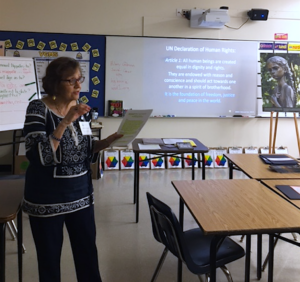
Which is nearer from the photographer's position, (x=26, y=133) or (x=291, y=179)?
(x=26, y=133)

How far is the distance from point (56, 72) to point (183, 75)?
428 centimetres

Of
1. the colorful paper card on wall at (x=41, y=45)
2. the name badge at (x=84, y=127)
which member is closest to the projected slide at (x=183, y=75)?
the colorful paper card on wall at (x=41, y=45)

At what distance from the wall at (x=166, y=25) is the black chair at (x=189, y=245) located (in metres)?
3.78

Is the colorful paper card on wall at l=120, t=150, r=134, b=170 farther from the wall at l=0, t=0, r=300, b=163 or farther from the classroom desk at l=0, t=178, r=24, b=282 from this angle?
the classroom desk at l=0, t=178, r=24, b=282

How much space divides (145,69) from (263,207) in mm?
4158

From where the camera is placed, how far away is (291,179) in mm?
2705

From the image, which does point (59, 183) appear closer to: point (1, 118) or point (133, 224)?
point (133, 224)

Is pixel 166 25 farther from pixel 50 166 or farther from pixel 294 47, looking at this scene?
pixel 50 166

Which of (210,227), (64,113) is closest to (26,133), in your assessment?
(64,113)

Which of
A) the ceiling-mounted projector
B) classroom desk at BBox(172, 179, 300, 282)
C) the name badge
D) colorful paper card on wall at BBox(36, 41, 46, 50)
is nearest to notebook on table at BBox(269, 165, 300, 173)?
classroom desk at BBox(172, 179, 300, 282)

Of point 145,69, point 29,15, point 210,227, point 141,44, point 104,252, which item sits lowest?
point 104,252

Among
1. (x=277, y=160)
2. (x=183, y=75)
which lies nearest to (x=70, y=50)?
(x=183, y=75)

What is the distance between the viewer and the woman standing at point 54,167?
6.03 ft

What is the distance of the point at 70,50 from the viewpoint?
5770mm
